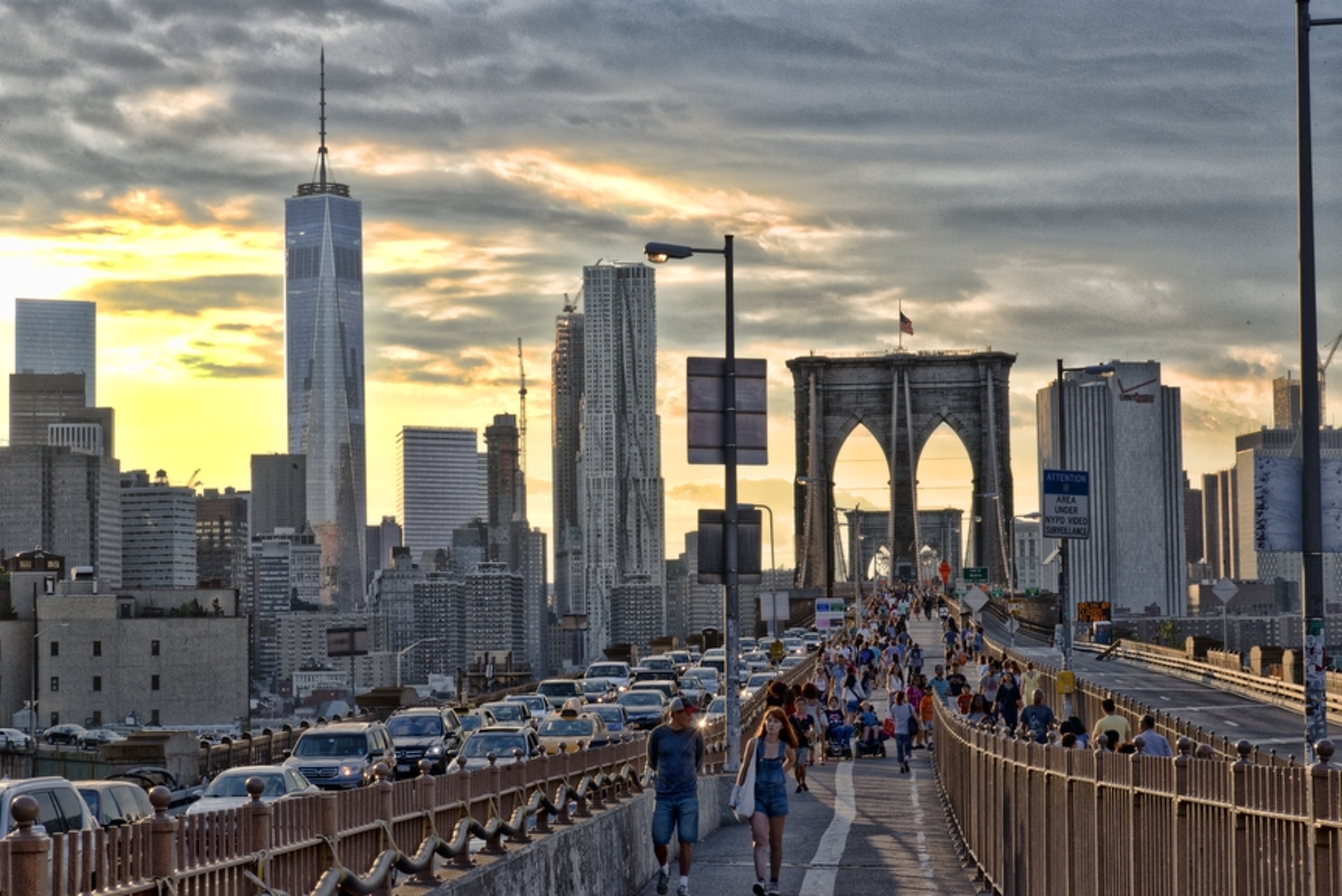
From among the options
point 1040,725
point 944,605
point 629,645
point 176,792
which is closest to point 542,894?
point 1040,725

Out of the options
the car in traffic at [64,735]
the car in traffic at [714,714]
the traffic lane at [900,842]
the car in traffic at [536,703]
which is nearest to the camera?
the traffic lane at [900,842]

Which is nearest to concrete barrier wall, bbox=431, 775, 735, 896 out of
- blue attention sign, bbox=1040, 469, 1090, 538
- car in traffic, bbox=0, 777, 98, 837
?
car in traffic, bbox=0, 777, 98, 837

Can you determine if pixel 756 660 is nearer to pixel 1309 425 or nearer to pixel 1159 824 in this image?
pixel 1309 425

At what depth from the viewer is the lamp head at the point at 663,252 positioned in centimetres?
2891

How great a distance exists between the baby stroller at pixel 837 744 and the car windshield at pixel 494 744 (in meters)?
9.55

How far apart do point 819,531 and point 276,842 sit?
162605 millimetres

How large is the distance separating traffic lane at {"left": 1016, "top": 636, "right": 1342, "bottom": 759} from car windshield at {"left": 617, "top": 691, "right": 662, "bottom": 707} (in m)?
11.8

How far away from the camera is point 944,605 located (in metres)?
124

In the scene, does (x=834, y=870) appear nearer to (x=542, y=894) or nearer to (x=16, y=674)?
(x=542, y=894)

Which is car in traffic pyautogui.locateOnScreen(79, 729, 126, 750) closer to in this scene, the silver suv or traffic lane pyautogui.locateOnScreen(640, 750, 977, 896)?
the silver suv

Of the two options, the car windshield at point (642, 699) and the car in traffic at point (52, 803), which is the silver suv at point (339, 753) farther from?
the car windshield at point (642, 699)

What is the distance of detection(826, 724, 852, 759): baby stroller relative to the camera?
40875 mm

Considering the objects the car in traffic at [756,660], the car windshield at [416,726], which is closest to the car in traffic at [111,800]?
the car windshield at [416,726]

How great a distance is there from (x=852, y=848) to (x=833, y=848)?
248 millimetres
